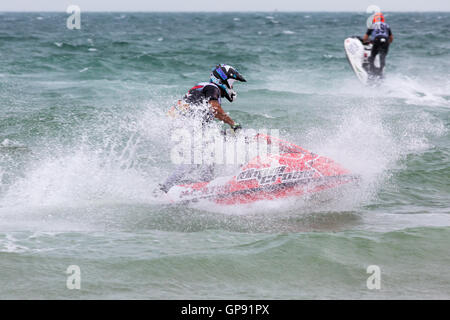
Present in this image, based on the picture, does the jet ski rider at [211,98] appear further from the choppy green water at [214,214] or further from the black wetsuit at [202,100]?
the choppy green water at [214,214]

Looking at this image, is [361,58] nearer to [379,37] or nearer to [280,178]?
[379,37]

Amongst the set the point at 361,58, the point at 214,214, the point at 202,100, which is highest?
the point at 361,58

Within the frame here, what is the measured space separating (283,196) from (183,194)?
1.28 metres

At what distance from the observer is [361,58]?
16438 millimetres

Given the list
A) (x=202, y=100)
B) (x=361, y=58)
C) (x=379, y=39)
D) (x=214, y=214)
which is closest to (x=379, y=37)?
(x=379, y=39)

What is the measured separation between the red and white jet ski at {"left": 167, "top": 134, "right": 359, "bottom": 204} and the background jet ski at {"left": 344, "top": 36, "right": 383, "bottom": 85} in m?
9.59

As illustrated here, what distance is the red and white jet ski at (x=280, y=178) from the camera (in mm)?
7195

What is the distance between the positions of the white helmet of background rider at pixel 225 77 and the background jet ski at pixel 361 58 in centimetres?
950

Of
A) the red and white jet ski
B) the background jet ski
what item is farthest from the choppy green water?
the background jet ski

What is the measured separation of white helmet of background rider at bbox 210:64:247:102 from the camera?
24.1 ft

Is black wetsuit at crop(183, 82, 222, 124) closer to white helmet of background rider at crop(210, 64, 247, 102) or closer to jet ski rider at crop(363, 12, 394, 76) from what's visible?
white helmet of background rider at crop(210, 64, 247, 102)

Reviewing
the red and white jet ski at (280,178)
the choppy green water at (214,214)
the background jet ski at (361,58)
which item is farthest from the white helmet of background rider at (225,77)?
the background jet ski at (361,58)

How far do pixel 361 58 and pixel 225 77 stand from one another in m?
10.0

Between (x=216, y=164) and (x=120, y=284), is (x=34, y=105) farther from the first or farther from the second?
(x=120, y=284)
